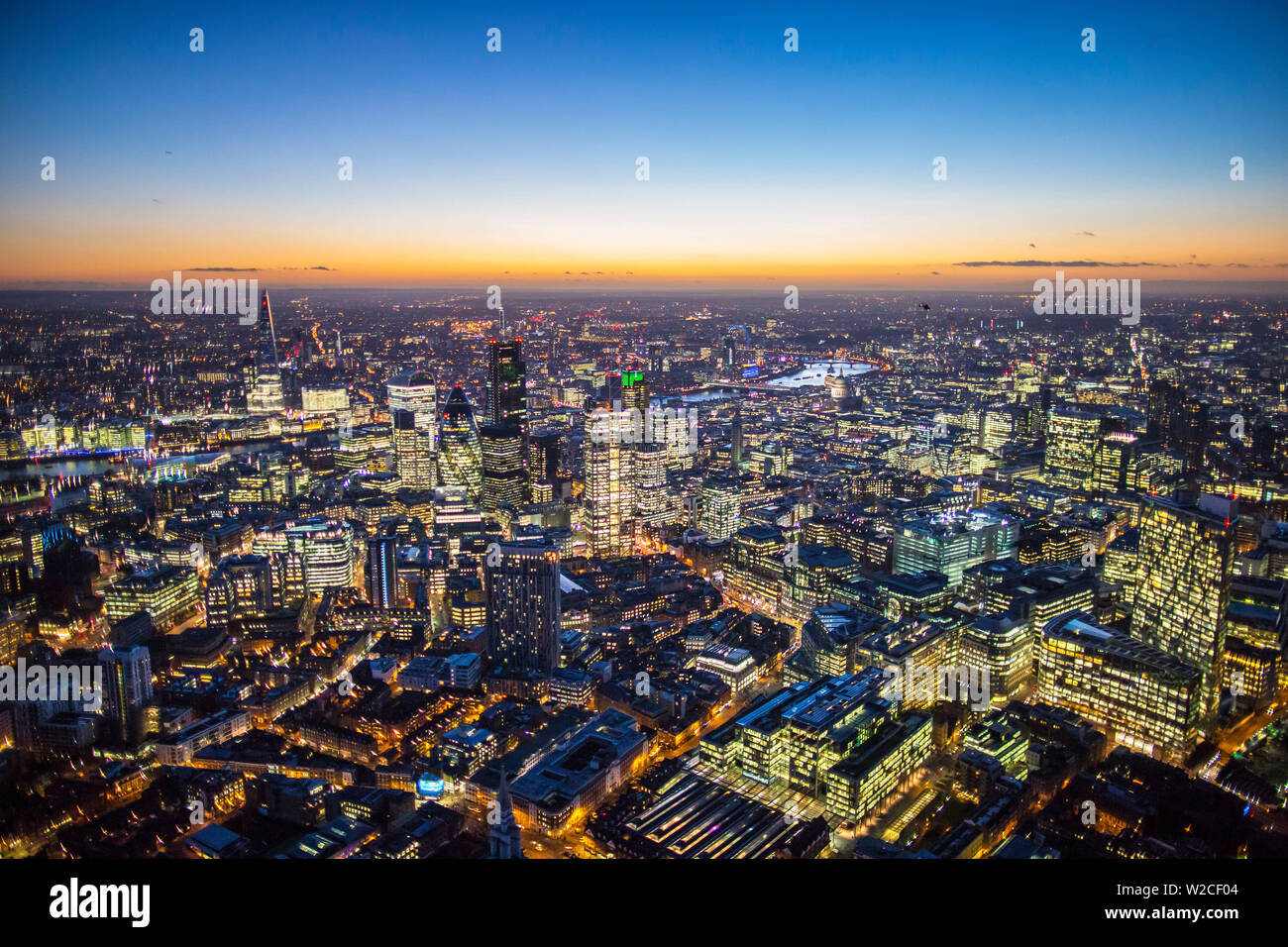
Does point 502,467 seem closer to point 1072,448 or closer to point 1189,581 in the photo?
point 1072,448

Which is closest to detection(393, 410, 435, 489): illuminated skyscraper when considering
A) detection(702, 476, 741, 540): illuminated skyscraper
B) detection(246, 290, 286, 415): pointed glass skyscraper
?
detection(246, 290, 286, 415): pointed glass skyscraper

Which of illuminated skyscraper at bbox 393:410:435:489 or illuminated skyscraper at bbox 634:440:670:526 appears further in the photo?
illuminated skyscraper at bbox 393:410:435:489

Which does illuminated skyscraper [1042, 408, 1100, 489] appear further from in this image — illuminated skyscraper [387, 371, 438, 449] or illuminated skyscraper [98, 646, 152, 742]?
illuminated skyscraper [98, 646, 152, 742]

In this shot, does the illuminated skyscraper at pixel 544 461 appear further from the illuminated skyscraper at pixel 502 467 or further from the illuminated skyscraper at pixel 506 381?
the illuminated skyscraper at pixel 506 381

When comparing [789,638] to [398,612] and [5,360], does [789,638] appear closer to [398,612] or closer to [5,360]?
[398,612]

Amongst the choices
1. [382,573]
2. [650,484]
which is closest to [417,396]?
[650,484]

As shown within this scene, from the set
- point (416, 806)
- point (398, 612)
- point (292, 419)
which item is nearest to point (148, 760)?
point (416, 806)
